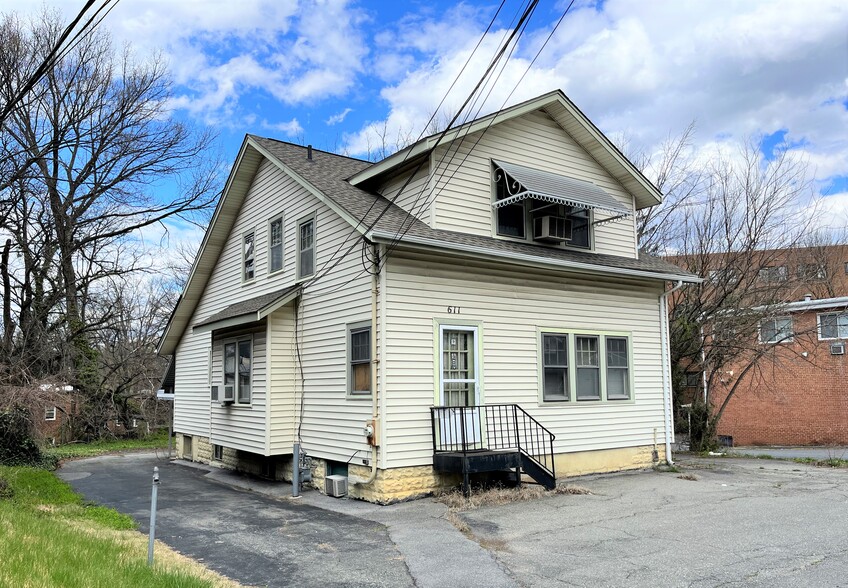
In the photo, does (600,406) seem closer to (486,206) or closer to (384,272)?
(486,206)

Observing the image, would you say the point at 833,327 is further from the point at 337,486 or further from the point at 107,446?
the point at 107,446

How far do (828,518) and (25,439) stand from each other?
1624cm

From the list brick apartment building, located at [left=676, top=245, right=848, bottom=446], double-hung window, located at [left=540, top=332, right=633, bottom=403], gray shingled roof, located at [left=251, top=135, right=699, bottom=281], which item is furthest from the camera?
brick apartment building, located at [left=676, top=245, right=848, bottom=446]

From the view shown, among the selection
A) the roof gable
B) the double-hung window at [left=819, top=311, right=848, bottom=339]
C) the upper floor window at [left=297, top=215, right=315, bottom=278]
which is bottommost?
the double-hung window at [left=819, top=311, right=848, bottom=339]

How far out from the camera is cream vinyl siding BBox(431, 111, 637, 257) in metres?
13.1

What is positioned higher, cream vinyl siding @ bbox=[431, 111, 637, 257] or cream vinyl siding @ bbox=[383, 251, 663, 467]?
cream vinyl siding @ bbox=[431, 111, 637, 257]

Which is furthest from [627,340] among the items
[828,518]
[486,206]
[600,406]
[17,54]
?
[17,54]

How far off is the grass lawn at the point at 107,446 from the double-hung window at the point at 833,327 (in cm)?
2422

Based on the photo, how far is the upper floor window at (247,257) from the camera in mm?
16719

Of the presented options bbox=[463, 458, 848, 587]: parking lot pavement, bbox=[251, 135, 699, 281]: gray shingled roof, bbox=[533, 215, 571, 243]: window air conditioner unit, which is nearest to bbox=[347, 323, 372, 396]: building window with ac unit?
bbox=[251, 135, 699, 281]: gray shingled roof

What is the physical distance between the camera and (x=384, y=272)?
11695 mm

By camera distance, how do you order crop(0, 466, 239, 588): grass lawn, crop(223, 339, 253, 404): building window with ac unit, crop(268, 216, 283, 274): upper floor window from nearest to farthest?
1. crop(0, 466, 239, 588): grass lawn
2. crop(223, 339, 253, 404): building window with ac unit
3. crop(268, 216, 283, 274): upper floor window

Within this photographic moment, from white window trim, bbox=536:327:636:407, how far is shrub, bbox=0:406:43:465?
11.1 m

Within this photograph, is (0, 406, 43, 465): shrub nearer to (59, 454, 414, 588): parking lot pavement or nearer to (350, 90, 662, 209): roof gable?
(59, 454, 414, 588): parking lot pavement
